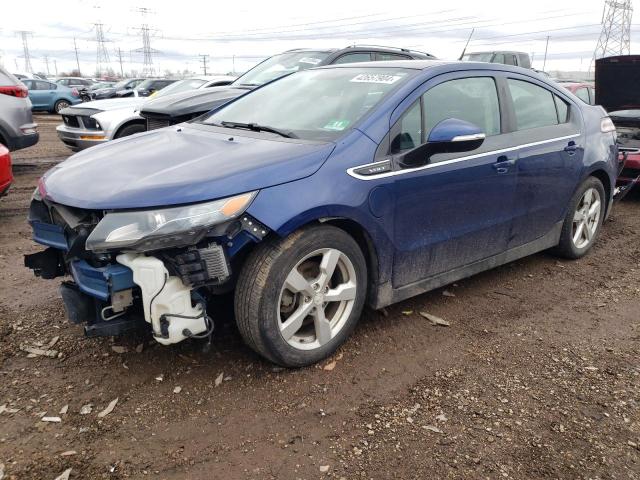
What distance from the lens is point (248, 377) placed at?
2.93 m

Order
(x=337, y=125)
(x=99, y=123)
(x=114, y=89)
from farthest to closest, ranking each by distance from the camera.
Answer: (x=114, y=89) → (x=99, y=123) → (x=337, y=125)

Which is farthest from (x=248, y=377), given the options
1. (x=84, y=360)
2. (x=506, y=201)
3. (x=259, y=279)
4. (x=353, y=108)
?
(x=506, y=201)

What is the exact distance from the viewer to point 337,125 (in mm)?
3193

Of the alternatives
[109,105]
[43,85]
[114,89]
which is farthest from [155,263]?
[114,89]

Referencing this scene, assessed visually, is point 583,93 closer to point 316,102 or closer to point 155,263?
point 316,102

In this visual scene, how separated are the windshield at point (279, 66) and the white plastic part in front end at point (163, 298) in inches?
202

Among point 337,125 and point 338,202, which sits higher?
point 337,125

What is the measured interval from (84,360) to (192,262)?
1095 mm

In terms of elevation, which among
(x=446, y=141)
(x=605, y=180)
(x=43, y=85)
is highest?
(x=43, y=85)

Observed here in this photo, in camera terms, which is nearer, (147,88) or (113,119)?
(113,119)

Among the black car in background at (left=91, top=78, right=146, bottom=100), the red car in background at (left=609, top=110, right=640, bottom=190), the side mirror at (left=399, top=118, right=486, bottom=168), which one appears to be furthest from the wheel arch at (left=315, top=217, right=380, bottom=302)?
the black car in background at (left=91, top=78, right=146, bottom=100)

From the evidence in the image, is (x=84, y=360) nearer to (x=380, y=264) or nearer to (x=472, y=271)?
(x=380, y=264)

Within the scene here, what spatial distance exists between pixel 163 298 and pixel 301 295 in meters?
0.73

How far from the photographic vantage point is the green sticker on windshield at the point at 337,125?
10.4ft
